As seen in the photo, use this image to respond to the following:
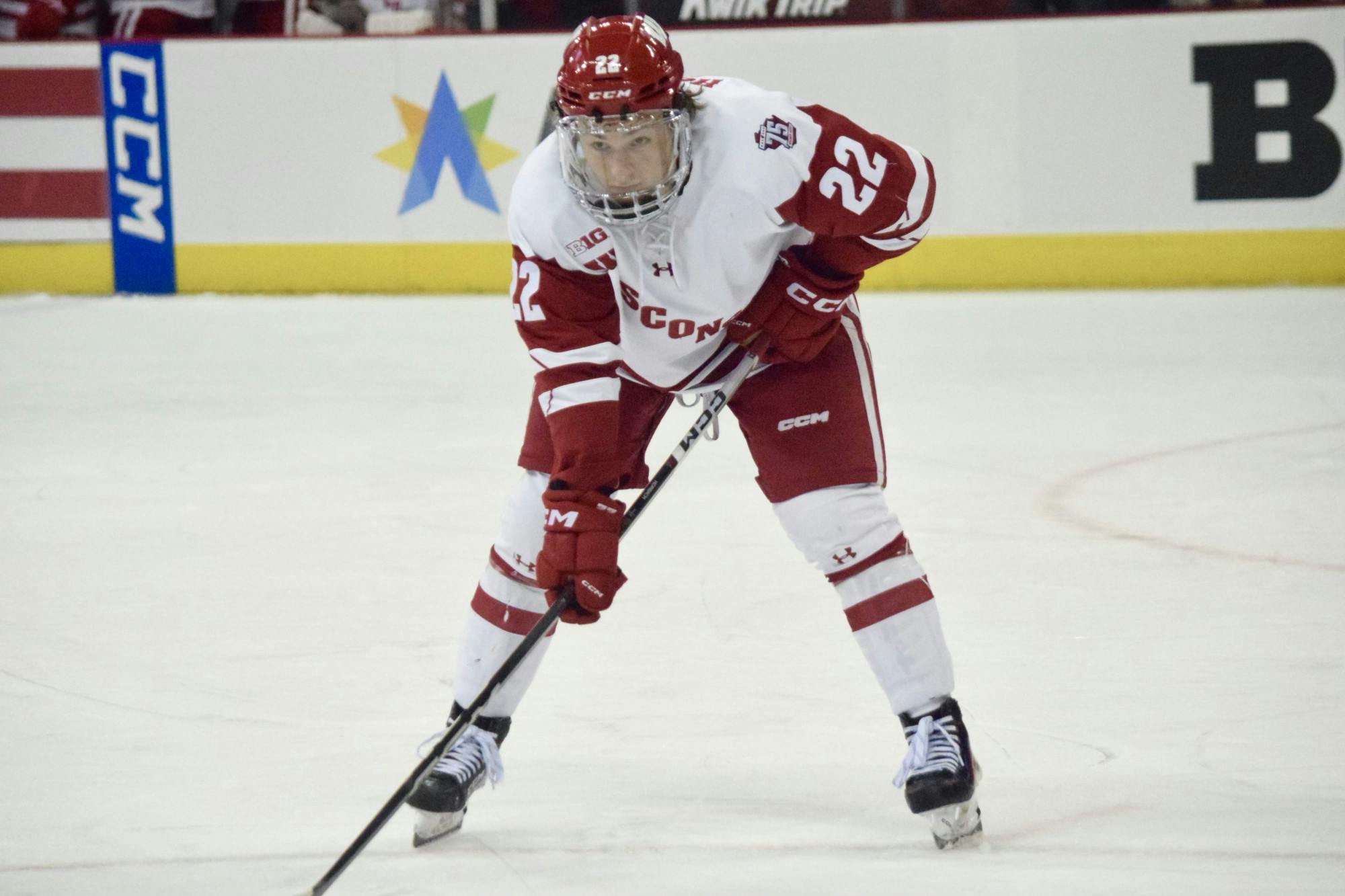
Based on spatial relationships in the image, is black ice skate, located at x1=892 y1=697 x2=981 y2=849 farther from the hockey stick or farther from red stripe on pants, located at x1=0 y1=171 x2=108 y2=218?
red stripe on pants, located at x1=0 y1=171 x2=108 y2=218

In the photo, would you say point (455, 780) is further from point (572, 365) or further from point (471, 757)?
point (572, 365)

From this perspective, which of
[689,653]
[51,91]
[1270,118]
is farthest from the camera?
[51,91]

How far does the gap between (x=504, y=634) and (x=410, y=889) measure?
0.42 m

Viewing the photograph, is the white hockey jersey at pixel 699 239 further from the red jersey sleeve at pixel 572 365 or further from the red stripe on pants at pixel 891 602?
the red stripe on pants at pixel 891 602

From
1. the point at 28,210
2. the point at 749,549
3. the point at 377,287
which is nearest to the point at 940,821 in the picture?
the point at 749,549

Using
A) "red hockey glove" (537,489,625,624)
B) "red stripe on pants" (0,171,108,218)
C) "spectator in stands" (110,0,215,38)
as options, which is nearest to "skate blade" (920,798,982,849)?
"red hockey glove" (537,489,625,624)

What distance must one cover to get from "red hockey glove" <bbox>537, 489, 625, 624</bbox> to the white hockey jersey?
38 mm

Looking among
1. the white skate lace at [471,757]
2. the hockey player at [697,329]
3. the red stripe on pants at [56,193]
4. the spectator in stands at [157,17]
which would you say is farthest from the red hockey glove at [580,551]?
the spectator in stands at [157,17]

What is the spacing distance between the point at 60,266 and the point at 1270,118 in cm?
559

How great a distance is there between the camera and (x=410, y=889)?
212cm

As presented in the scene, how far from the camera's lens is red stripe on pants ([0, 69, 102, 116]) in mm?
7801

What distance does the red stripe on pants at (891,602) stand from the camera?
2.28m

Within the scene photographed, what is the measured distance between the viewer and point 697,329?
2.34m

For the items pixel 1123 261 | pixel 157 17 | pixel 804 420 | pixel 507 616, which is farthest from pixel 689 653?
pixel 157 17
